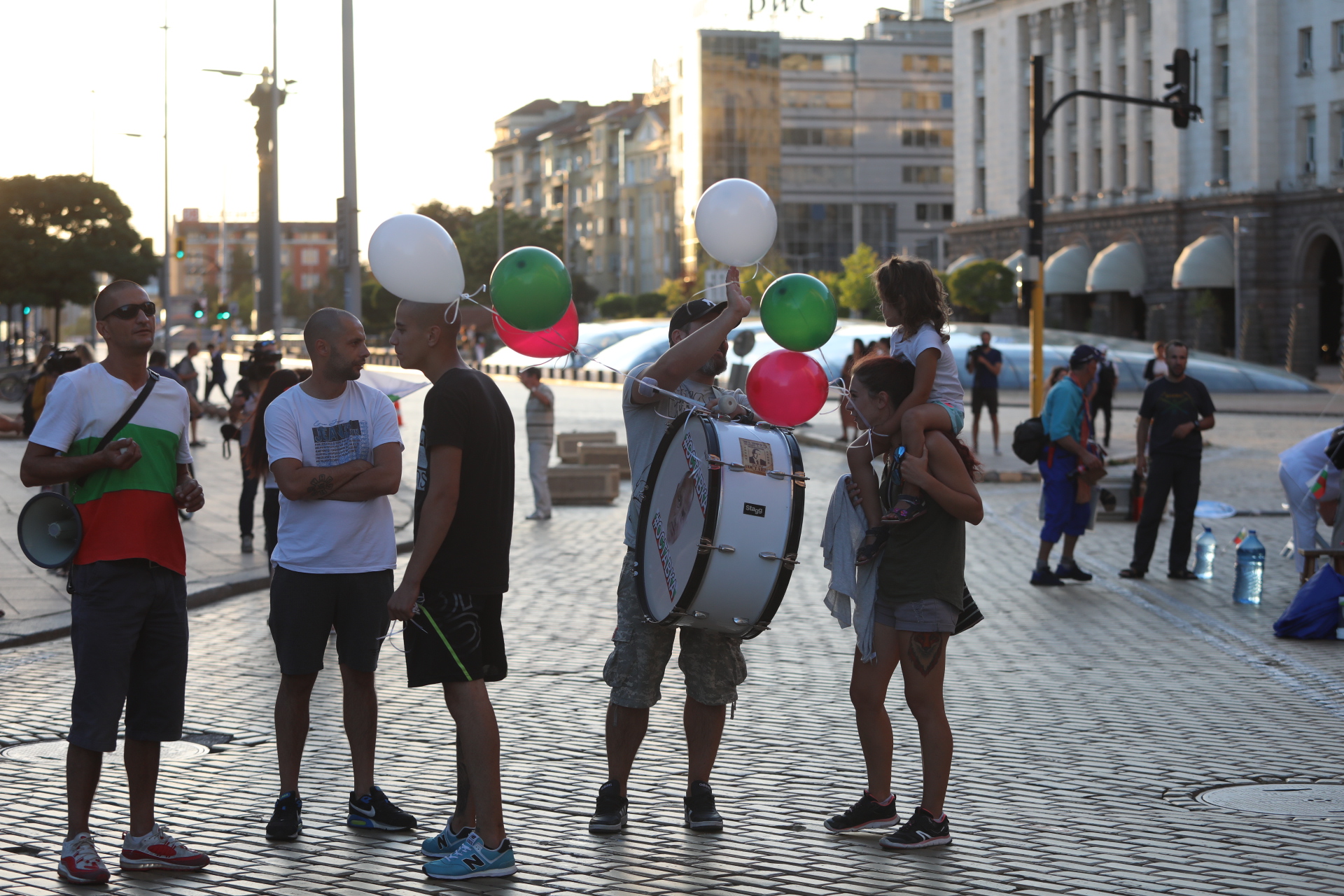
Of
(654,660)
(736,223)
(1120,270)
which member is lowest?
(654,660)

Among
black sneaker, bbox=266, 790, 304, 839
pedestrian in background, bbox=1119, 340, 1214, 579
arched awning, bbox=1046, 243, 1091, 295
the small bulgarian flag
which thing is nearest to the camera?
black sneaker, bbox=266, 790, 304, 839

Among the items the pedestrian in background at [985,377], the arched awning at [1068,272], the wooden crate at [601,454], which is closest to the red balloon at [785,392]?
the wooden crate at [601,454]

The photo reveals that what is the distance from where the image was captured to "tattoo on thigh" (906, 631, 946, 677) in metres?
5.46

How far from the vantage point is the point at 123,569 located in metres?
5.07

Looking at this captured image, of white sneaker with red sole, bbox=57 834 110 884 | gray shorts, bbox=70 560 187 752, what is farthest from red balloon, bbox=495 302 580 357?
white sneaker with red sole, bbox=57 834 110 884

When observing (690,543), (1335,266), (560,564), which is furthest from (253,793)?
(1335,266)

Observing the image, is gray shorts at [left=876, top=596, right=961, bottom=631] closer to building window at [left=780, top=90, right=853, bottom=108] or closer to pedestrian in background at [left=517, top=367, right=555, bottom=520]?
pedestrian in background at [left=517, top=367, right=555, bottom=520]

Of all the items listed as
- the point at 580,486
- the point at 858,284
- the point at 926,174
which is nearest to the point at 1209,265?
the point at 858,284

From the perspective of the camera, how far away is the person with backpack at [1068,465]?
1215cm

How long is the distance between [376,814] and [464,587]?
1024mm

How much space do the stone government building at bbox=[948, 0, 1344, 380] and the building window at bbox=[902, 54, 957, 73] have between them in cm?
2644

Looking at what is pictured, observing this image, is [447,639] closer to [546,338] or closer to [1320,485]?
[546,338]

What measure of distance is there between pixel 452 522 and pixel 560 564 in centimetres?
882

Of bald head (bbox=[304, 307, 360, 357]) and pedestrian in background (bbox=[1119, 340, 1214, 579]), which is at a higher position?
bald head (bbox=[304, 307, 360, 357])
